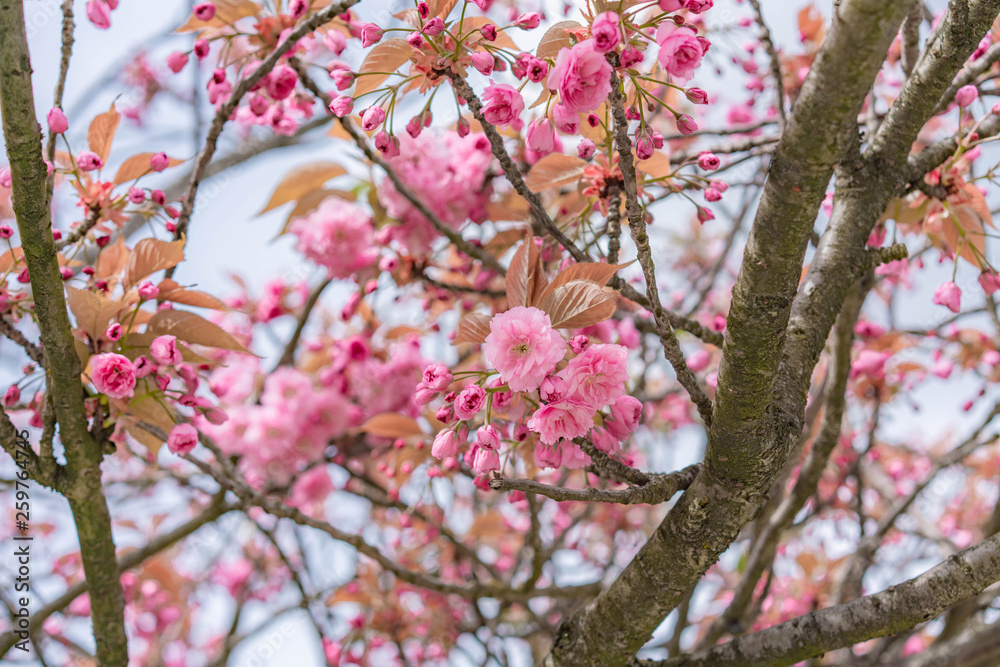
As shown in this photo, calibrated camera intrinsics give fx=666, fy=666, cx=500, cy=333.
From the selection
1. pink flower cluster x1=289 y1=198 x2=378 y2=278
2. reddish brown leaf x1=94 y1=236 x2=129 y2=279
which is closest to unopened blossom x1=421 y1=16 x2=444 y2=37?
reddish brown leaf x1=94 y1=236 x2=129 y2=279

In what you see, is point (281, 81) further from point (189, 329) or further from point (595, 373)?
point (595, 373)

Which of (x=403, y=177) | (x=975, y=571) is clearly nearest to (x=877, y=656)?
(x=975, y=571)

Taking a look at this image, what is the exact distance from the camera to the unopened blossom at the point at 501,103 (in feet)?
3.24

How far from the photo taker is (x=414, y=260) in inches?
85.1

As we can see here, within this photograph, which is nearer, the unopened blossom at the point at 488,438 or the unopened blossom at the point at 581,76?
the unopened blossom at the point at 581,76

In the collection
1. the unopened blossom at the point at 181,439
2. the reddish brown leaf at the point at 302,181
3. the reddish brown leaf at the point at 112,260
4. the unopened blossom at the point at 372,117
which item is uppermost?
the reddish brown leaf at the point at 302,181

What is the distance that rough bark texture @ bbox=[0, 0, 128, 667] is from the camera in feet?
3.13

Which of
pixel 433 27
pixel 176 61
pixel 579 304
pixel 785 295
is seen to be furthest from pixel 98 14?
pixel 785 295

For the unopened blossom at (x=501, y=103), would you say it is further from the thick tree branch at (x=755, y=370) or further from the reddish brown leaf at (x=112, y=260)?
the reddish brown leaf at (x=112, y=260)

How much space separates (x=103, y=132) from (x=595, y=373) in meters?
1.13

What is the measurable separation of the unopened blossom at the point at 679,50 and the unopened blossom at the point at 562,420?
1.56 ft

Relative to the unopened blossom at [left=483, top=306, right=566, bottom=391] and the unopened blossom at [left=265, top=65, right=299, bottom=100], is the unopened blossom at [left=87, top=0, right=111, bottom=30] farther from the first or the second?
the unopened blossom at [left=483, top=306, right=566, bottom=391]

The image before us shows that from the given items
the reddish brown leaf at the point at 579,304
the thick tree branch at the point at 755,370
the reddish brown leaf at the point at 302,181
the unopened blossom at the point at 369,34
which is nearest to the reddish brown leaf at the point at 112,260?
the reddish brown leaf at the point at 302,181

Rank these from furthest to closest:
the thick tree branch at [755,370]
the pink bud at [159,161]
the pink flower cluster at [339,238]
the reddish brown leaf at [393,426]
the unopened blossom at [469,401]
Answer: the pink flower cluster at [339,238]
the reddish brown leaf at [393,426]
the pink bud at [159,161]
the unopened blossom at [469,401]
the thick tree branch at [755,370]
